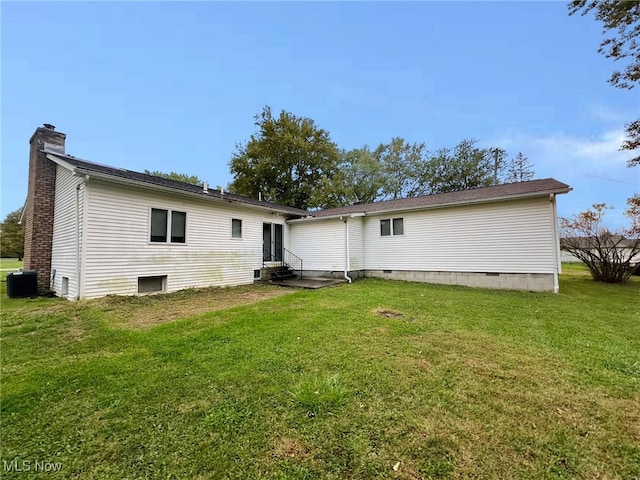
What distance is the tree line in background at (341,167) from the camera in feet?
78.5

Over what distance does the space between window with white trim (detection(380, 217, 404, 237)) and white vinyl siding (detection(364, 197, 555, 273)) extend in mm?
188

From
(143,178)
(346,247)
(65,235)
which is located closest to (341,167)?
(346,247)

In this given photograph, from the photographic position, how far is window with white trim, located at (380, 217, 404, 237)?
463 inches

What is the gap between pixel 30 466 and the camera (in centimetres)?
187

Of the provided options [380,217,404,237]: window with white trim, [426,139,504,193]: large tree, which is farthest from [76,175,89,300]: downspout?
[426,139,504,193]: large tree

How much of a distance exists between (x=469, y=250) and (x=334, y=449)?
987 centimetres

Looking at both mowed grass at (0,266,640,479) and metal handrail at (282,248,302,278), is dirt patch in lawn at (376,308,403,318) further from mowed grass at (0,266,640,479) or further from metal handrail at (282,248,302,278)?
metal handrail at (282,248,302,278)

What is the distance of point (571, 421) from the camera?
2.31 meters

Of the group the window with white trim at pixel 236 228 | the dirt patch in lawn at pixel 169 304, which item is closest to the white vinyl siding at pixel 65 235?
the dirt patch in lawn at pixel 169 304

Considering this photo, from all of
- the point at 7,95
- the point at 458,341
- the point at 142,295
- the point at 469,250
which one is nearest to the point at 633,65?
the point at 469,250

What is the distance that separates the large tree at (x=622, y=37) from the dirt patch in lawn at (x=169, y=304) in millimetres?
13768

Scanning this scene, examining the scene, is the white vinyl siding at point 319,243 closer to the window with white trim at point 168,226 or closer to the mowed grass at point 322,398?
the window with white trim at point 168,226

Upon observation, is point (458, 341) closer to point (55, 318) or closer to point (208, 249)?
point (55, 318)

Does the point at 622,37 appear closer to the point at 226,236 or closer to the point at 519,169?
the point at 226,236
